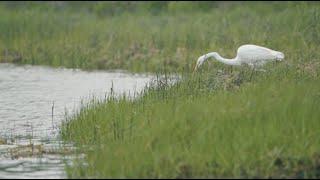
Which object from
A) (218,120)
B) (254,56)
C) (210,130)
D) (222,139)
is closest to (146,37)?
(254,56)

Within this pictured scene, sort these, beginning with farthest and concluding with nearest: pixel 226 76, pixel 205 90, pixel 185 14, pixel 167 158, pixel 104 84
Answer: pixel 185 14 → pixel 104 84 → pixel 226 76 → pixel 205 90 → pixel 167 158

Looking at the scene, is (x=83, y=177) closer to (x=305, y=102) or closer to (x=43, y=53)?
(x=305, y=102)

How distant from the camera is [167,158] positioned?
8.07 m

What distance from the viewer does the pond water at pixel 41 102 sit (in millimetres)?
9422

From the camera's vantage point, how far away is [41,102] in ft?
49.9

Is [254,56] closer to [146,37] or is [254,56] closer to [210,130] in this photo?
[210,130]

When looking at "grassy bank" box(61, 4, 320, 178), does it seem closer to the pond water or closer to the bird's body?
the pond water

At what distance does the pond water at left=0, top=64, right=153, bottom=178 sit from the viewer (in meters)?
9.42

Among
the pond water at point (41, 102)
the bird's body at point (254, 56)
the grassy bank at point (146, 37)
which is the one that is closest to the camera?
the pond water at point (41, 102)

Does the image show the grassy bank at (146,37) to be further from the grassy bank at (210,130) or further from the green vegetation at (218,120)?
the grassy bank at (210,130)

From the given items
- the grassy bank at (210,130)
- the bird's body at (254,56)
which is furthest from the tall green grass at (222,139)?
the bird's body at (254,56)

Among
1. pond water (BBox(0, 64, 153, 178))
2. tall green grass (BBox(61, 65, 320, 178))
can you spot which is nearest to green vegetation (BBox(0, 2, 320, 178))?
tall green grass (BBox(61, 65, 320, 178))

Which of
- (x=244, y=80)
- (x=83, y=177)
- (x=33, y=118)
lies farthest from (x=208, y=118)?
(x=33, y=118)

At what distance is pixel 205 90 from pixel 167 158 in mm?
3362
